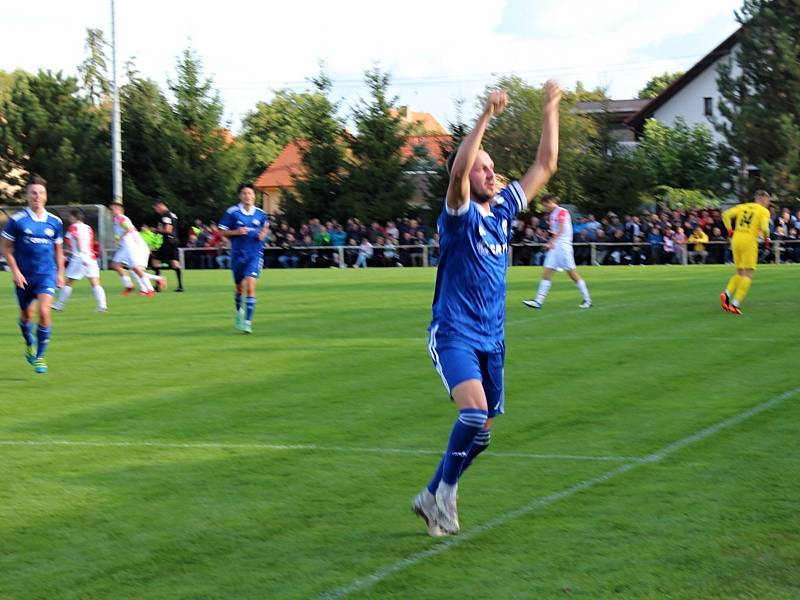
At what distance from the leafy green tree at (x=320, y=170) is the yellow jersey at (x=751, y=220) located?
104 feet

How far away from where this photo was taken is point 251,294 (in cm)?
1880

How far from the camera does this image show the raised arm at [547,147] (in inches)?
273

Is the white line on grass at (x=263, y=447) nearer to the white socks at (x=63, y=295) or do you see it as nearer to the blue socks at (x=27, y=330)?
the blue socks at (x=27, y=330)

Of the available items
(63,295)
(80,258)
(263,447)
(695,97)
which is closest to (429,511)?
(263,447)

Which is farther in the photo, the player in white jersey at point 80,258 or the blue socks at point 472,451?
the player in white jersey at point 80,258

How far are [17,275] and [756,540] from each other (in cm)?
955

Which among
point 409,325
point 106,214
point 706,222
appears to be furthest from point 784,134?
point 409,325

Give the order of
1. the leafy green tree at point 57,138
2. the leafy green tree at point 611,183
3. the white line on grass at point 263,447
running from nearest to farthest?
the white line on grass at point 263,447
the leafy green tree at point 611,183
the leafy green tree at point 57,138

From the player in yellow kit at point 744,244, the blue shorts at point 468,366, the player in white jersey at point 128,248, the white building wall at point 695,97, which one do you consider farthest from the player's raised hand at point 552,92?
the white building wall at point 695,97

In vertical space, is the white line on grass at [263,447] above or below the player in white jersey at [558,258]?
below

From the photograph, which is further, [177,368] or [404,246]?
[404,246]

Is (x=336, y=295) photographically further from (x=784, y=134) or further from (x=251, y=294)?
(x=784, y=134)

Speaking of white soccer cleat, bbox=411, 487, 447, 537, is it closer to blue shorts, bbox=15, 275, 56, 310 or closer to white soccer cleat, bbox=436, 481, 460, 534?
white soccer cleat, bbox=436, 481, 460, 534

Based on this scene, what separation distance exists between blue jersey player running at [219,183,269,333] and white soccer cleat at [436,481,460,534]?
12222 millimetres
